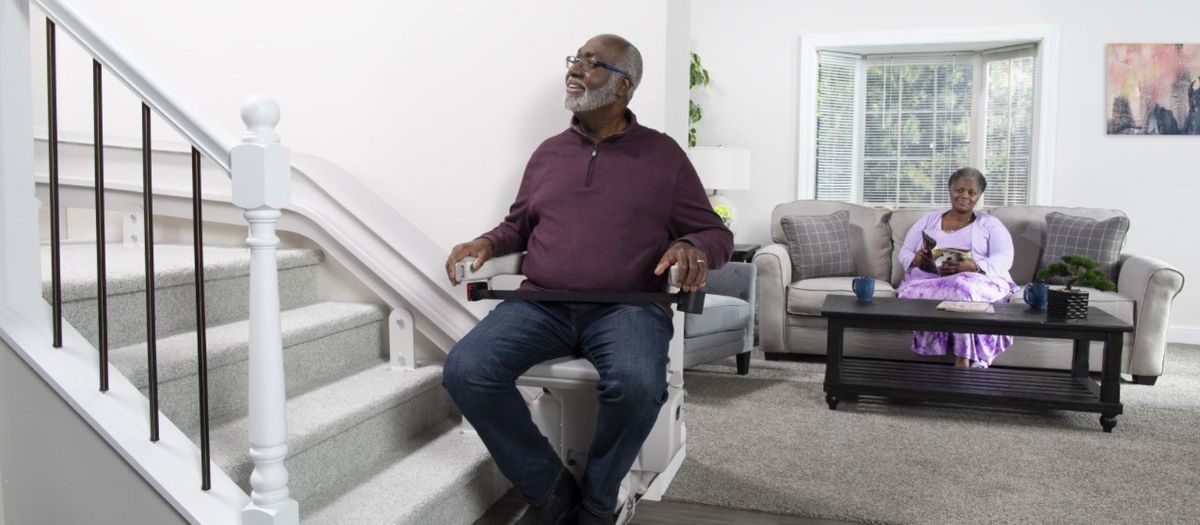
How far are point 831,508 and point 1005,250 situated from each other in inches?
94.9

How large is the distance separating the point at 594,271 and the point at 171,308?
1073 mm

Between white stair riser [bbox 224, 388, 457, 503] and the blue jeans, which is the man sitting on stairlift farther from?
white stair riser [bbox 224, 388, 457, 503]

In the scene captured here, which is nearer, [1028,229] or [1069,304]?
[1069,304]

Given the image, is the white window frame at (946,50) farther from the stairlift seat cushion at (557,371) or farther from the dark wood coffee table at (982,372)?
the stairlift seat cushion at (557,371)

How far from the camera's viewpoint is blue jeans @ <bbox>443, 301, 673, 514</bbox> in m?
1.99

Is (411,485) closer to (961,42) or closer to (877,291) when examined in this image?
(877,291)

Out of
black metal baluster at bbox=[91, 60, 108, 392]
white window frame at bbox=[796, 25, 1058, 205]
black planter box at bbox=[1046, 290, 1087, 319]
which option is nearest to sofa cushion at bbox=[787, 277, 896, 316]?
black planter box at bbox=[1046, 290, 1087, 319]

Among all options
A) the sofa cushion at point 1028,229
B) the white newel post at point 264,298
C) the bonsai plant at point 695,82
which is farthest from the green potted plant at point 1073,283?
the white newel post at point 264,298

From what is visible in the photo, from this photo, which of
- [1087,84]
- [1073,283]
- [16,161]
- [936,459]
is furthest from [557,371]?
[1087,84]

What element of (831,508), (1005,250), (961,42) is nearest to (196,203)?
(831,508)

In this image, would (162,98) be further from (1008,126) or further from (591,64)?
(1008,126)

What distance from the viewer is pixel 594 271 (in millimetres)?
2178

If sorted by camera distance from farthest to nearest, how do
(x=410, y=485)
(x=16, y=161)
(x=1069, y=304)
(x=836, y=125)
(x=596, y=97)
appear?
1. (x=836, y=125)
2. (x=1069, y=304)
3. (x=596, y=97)
4. (x=410, y=485)
5. (x=16, y=161)

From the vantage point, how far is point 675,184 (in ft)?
7.45
